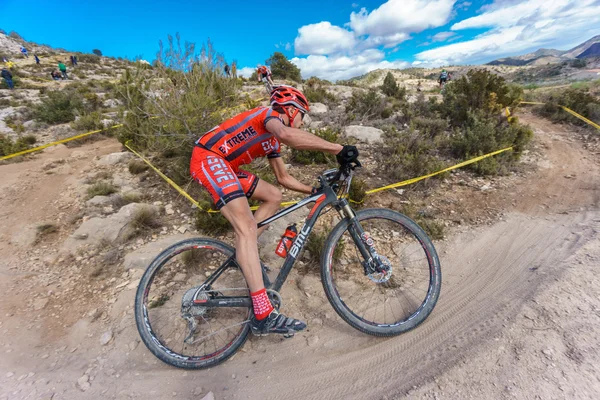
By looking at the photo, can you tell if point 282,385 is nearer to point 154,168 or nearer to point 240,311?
point 240,311

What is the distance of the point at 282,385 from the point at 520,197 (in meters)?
5.42

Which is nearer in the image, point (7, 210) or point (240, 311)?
point (240, 311)

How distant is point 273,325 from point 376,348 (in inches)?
40.5

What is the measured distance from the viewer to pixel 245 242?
7.97ft

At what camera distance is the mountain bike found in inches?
96.7

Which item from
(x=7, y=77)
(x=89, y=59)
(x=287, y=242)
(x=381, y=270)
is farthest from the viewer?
(x=89, y=59)

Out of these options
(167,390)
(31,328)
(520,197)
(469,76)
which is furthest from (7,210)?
(469,76)

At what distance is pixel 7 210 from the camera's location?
5.03 m

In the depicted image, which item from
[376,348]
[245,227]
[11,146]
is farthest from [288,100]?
[11,146]

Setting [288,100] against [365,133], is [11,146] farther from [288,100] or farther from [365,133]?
[365,133]

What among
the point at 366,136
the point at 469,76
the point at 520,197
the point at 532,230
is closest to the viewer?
the point at 532,230

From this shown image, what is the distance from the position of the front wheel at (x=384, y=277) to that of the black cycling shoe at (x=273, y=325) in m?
0.45

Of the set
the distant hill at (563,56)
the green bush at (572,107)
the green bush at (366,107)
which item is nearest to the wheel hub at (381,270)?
the green bush at (366,107)

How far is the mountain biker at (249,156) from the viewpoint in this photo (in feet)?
7.59
